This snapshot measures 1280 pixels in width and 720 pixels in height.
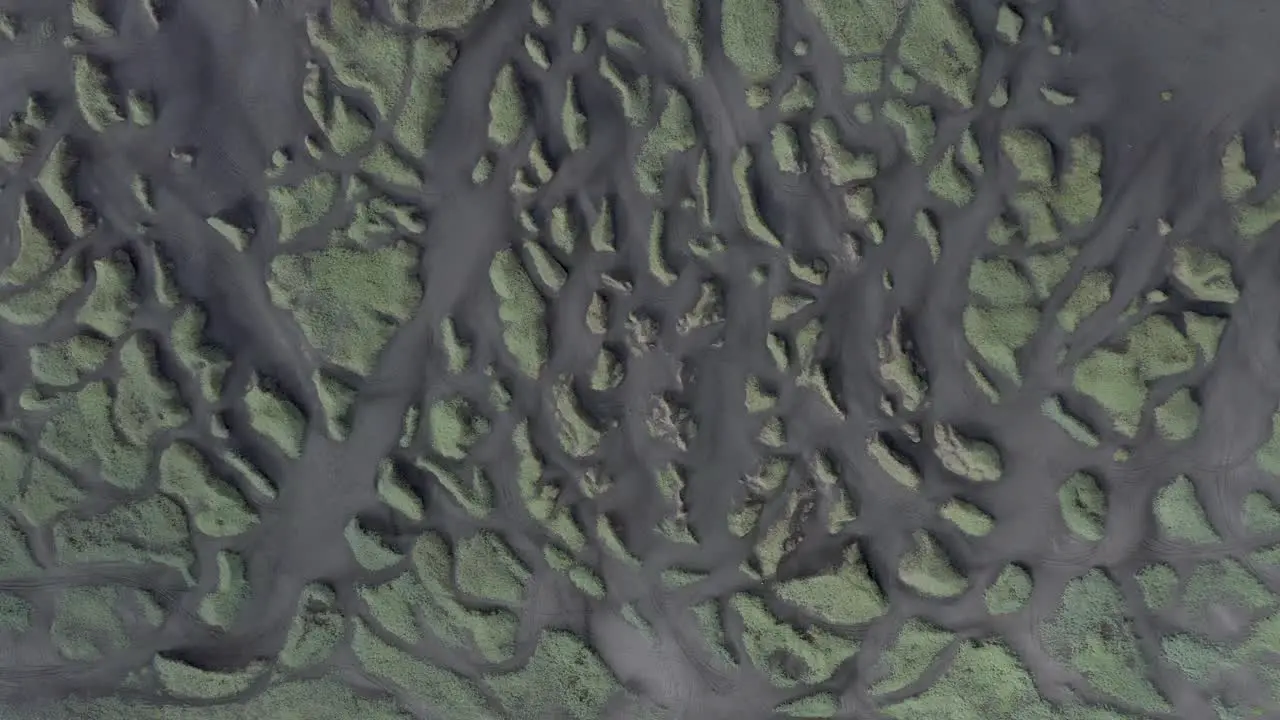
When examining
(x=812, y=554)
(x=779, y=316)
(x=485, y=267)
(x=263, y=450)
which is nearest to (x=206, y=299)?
(x=263, y=450)

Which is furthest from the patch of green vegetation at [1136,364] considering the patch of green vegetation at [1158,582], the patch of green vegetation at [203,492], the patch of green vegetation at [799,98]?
the patch of green vegetation at [203,492]

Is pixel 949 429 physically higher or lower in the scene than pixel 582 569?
higher

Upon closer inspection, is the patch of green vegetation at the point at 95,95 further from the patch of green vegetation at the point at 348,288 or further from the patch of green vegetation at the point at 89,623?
the patch of green vegetation at the point at 89,623

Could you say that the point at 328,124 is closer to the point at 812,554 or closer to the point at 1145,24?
the point at 812,554

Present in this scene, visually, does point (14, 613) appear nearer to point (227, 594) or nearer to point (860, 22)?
point (227, 594)

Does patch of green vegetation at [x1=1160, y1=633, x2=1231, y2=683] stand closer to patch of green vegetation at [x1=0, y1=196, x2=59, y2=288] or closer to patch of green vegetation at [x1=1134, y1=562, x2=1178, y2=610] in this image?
patch of green vegetation at [x1=1134, y1=562, x2=1178, y2=610]

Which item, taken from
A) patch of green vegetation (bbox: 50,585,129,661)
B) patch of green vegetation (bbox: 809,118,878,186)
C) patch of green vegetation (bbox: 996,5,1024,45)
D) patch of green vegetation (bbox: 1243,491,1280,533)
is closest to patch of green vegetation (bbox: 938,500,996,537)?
patch of green vegetation (bbox: 1243,491,1280,533)

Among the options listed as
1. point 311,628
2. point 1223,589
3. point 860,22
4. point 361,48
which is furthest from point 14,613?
point 1223,589
